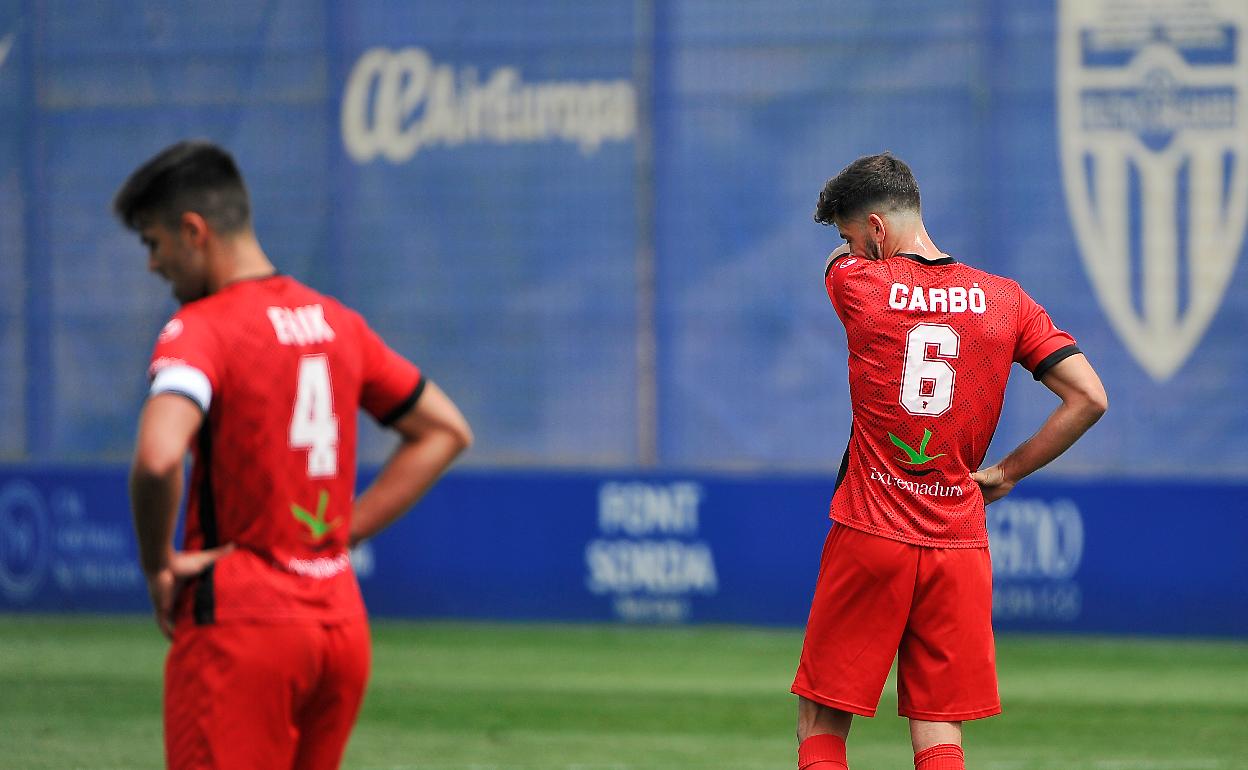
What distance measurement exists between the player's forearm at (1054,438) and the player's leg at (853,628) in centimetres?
49

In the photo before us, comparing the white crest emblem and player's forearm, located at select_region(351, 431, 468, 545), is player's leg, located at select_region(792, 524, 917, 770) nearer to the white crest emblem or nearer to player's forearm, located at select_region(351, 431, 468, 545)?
player's forearm, located at select_region(351, 431, 468, 545)

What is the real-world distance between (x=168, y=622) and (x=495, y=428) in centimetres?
1060

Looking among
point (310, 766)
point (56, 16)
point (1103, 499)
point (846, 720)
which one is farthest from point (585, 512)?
point (310, 766)

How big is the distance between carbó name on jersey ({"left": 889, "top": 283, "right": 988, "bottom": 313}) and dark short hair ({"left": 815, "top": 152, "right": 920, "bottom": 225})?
0.78 feet

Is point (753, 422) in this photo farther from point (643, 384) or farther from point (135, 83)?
point (135, 83)

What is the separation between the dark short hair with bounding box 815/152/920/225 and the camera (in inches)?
191

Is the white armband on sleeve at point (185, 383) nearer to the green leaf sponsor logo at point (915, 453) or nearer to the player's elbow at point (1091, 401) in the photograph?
the green leaf sponsor logo at point (915, 453)

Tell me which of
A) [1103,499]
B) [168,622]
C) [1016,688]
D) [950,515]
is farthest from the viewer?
[1103,499]

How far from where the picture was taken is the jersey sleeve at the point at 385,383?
3825mm

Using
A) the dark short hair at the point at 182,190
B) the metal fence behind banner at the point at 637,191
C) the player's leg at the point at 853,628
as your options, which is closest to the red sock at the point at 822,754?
the player's leg at the point at 853,628

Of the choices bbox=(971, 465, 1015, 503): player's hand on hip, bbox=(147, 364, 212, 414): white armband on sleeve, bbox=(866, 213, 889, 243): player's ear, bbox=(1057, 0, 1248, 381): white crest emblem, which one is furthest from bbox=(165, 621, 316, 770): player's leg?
bbox=(1057, 0, 1248, 381): white crest emblem

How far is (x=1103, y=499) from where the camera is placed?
12453 millimetres

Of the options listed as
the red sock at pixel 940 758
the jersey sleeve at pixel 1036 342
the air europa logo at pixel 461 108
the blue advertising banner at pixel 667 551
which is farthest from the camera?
the air europa logo at pixel 461 108

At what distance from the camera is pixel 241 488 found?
354cm
